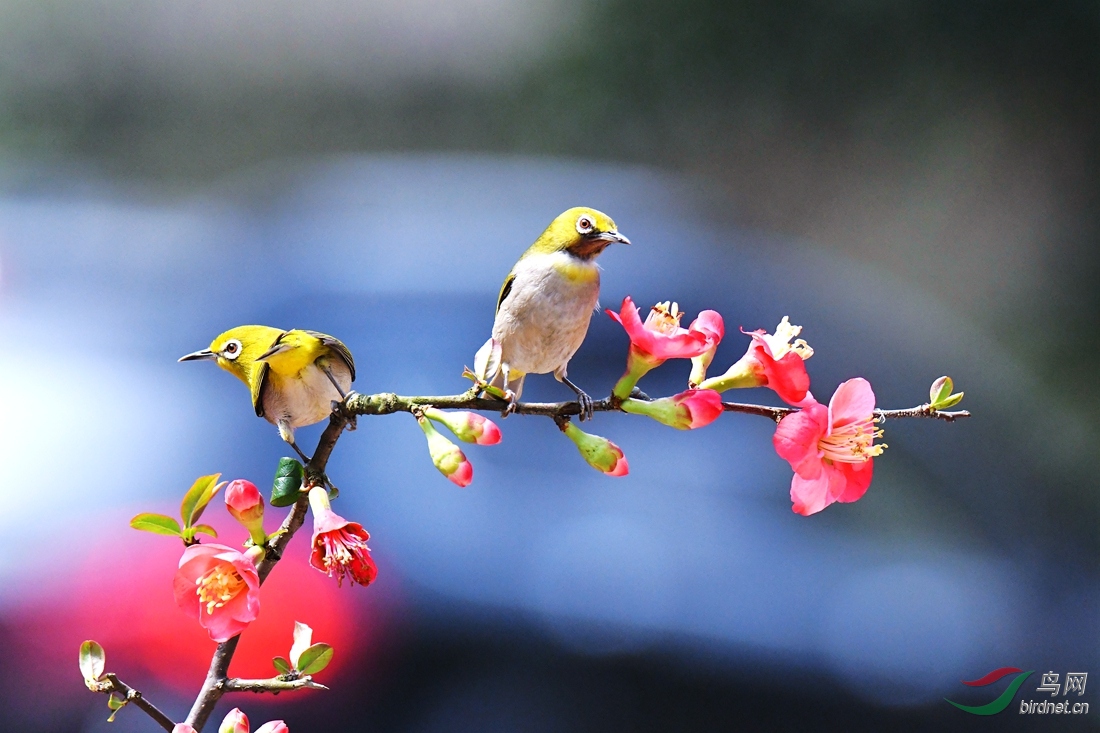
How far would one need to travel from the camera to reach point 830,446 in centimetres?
46

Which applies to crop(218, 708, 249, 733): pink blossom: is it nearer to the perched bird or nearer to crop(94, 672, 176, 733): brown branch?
crop(94, 672, 176, 733): brown branch

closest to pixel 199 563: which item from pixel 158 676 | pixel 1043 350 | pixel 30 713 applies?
pixel 158 676

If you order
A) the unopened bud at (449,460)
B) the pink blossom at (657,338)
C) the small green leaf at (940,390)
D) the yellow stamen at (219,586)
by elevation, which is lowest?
the yellow stamen at (219,586)

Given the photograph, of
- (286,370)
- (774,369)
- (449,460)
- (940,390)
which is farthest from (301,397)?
(940,390)

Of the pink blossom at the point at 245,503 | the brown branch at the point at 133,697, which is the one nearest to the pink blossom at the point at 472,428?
the pink blossom at the point at 245,503

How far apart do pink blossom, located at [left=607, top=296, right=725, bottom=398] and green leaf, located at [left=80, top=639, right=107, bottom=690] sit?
12.3 inches

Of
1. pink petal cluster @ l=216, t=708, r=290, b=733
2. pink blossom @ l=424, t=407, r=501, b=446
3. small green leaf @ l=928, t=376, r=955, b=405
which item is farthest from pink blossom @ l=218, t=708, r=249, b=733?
small green leaf @ l=928, t=376, r=955, b=405

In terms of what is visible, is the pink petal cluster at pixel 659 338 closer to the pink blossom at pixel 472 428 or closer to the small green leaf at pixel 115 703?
the pink blossom at pixel 472 428

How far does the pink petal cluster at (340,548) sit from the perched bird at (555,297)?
0.40 ft

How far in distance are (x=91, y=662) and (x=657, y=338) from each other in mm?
347

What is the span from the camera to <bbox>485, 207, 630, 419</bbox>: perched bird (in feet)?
1.52

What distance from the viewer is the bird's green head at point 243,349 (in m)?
0.46

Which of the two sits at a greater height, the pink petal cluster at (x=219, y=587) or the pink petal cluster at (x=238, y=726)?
the pink petal cluster at (x=219, y=587)

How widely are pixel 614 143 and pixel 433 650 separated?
3.48 feet
